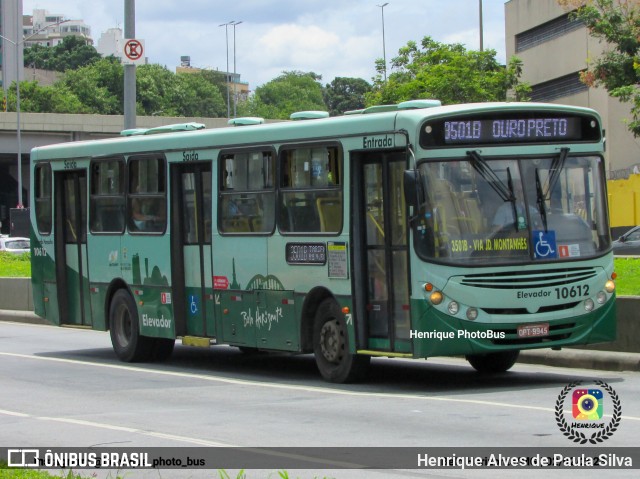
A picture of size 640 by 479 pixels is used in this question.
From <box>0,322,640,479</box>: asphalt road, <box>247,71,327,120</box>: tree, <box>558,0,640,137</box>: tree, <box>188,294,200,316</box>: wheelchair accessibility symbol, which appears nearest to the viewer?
<box>0,322,640,479</box>: asphalt road

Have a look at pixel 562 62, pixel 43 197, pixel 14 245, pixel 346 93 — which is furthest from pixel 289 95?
pixel 43 197

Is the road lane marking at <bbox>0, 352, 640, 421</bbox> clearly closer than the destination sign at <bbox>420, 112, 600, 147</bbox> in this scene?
Yes

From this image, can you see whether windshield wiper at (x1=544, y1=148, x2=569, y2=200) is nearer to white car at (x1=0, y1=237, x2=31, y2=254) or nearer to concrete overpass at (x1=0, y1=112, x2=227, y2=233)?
white car at (x1=0, y1=237, x2=31, y2=254)

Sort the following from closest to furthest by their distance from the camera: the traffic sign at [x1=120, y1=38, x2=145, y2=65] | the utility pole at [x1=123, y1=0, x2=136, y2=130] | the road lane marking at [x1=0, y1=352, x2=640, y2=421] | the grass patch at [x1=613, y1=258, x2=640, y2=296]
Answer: the road lane marking at [x1=0, y1=352, x2=640, y2=421], the grass patch at [x1=613, y1=258, x2=640, y2=296], the traffic sign at [x1=120, y1=38, x2=145, y2=65], the utility pole at [x1=123, y1=0, x2=136, y2=130]

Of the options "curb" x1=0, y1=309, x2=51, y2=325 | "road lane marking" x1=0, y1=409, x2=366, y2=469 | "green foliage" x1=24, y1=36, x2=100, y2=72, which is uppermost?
"green foliage" x1=24, y1=36, x2=100, y2=72

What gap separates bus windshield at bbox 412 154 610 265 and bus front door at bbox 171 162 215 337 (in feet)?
14.3

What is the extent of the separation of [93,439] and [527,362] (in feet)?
24.8

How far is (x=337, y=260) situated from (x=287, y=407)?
88.4 inches

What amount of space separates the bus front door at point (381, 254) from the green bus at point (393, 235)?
19 millimetres

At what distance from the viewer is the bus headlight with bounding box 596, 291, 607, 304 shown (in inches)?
564

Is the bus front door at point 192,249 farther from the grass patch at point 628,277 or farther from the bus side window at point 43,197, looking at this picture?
the grass patch at point 628,277

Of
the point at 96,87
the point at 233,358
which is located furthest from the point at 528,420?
the point at 96,87

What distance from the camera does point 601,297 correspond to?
14367 mm

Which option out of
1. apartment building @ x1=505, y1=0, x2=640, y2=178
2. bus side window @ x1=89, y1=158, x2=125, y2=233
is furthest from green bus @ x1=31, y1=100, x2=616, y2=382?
apartment building @ x1=505, y1=0, x2=640, y2=178
